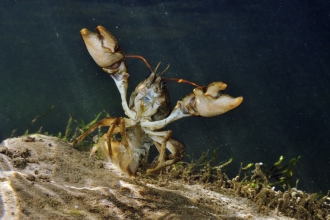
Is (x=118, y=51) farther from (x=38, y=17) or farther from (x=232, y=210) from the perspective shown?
(x=38, y=17)

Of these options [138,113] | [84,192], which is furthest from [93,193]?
[138,113]

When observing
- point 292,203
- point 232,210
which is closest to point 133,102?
point 232,210

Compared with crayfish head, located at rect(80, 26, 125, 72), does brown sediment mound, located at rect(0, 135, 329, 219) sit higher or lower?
lower

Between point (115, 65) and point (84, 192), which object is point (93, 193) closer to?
point (84, 192)

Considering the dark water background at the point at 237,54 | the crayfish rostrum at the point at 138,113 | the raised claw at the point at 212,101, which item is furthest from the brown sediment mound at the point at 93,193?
the dark water background at the point at 237,54

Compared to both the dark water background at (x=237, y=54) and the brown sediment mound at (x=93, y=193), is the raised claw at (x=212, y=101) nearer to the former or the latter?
the brown sediment mound at (x=93, y=193)

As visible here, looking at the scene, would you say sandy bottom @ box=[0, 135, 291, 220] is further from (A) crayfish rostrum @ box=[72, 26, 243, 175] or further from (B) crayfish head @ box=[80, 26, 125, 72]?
(B) crayfish head @ box=[80, 26, 125, 72]

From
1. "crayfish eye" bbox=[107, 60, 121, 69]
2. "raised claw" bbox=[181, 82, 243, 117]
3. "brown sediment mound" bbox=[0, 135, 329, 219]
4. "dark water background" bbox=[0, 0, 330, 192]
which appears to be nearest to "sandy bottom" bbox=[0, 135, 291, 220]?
"brown sediment mound" bbox=[0, 135, 329, 219]

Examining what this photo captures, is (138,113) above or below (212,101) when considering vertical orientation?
below
